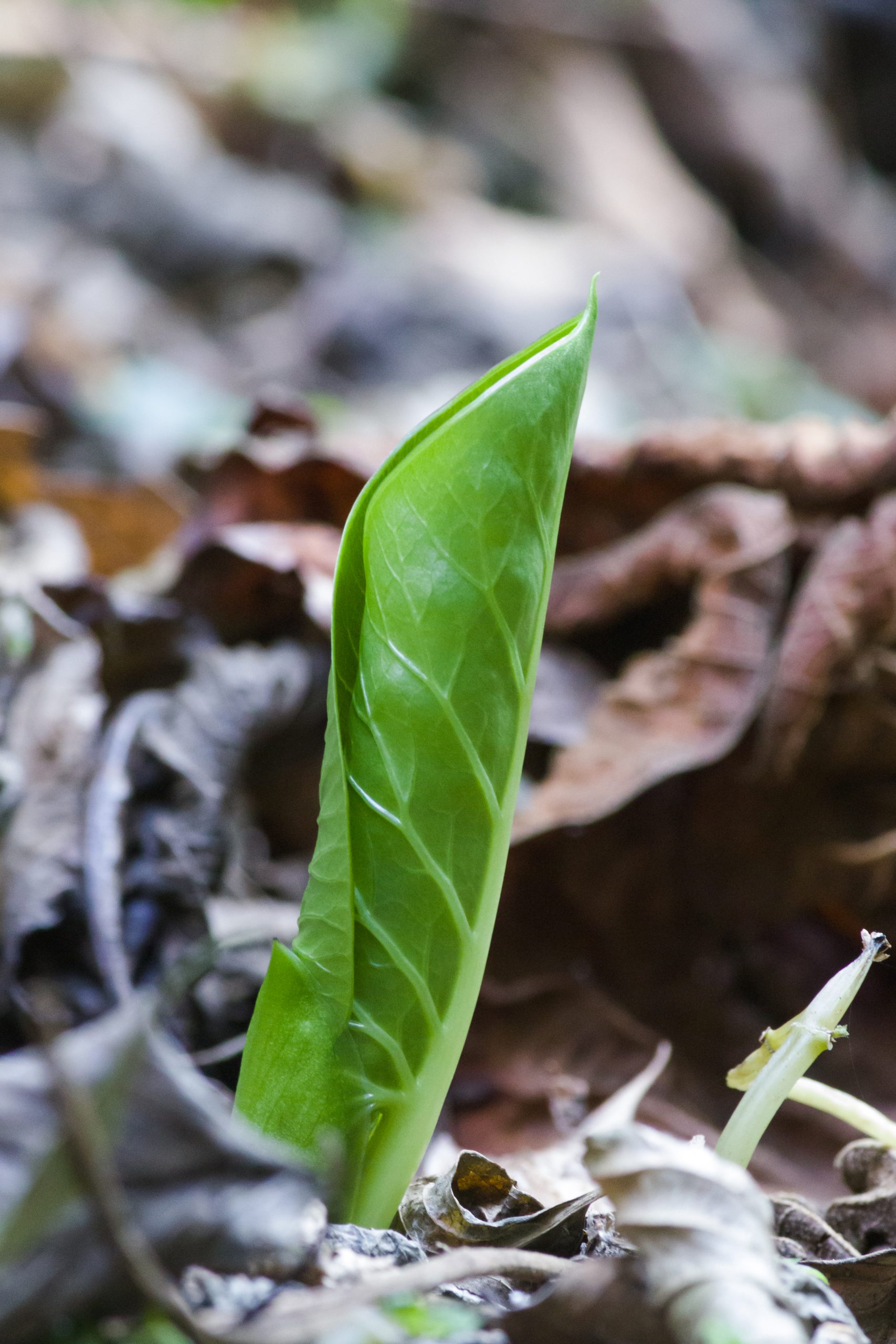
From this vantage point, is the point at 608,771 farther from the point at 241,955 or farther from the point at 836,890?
the point at 241,955

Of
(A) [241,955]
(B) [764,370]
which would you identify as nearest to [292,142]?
(B) [764,370]

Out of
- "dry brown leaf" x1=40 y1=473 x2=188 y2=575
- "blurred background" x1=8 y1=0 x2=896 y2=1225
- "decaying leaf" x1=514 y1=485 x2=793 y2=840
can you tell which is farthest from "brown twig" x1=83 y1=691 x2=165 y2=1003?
"dry brown leaf" x1=40 y1=473 x2=188 y2=575

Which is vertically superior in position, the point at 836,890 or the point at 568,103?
the point at 568,103

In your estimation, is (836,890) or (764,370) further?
(764,370)

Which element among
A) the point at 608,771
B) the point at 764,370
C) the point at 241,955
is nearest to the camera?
the point at 241,955

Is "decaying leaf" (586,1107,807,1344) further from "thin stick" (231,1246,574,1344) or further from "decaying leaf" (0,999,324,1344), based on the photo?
"decaying leaf" (0,999,324,1344)

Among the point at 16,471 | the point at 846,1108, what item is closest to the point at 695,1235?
the point at 846,1108
